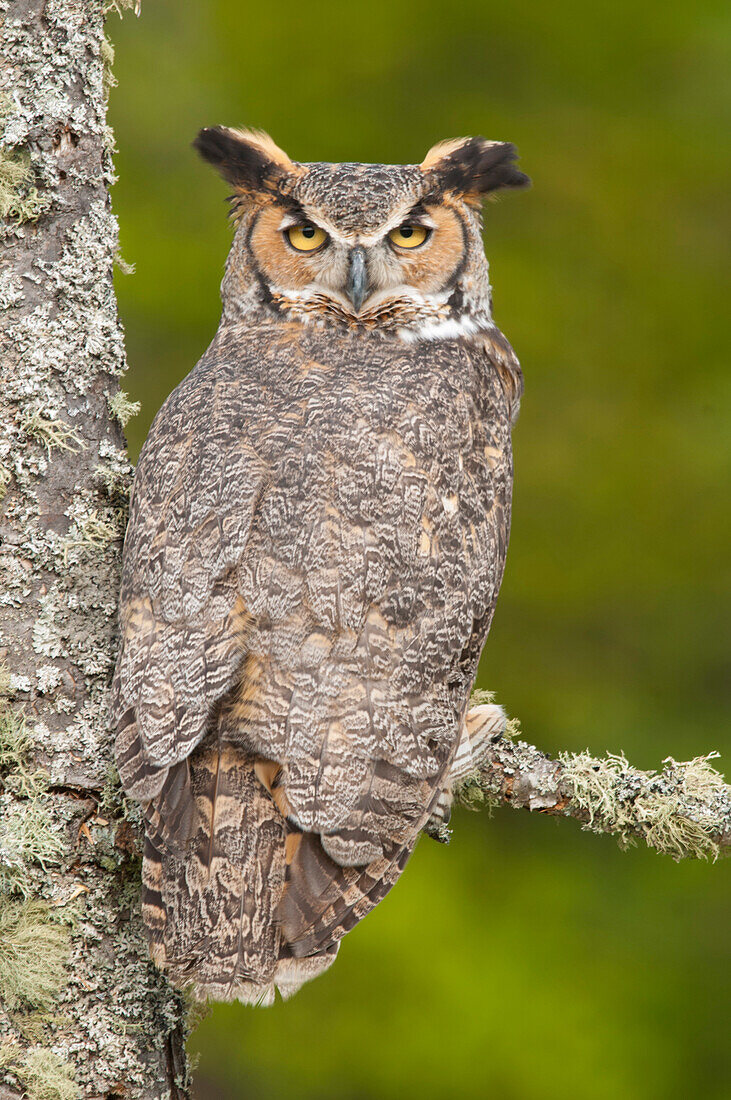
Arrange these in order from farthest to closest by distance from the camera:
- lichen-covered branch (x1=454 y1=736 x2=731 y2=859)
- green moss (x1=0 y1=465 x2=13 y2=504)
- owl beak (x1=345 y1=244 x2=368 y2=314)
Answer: owl beak (x1=345 y1=244 x2=368 y2=314) < lichen-covered branch (x1=454 y1=736 x2=731 y2=859) < green moss (x1=0 y1=465 x2=13 y2=504)

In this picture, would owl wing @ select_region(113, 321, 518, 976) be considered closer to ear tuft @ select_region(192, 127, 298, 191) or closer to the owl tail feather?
the owl tail feather

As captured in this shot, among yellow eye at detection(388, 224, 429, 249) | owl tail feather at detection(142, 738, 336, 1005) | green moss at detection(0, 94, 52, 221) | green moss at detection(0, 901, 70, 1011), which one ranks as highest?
yellow eye at detection(388, 224, 429, 249)

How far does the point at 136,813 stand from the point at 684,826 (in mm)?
1178

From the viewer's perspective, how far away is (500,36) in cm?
494

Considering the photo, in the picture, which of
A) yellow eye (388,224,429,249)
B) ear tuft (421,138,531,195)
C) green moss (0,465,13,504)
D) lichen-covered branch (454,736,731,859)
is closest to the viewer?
green moss (0,465,13,504)

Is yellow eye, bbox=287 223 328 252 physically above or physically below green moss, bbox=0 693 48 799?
above

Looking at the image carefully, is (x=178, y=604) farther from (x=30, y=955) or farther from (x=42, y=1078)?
(x=42, y=1078)

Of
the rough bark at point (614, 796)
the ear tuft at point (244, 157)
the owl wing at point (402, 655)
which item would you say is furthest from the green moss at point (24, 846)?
the ear tuft at point (244, 157)

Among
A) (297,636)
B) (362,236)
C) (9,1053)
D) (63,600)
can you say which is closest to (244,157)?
(362,236)

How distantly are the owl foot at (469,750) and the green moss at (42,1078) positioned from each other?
0.89 m

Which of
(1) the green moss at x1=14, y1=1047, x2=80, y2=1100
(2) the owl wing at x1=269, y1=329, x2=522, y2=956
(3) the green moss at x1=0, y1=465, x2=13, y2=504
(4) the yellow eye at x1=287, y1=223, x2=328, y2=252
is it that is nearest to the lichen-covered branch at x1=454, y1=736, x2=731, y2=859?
(2) the owl wing at x1=269, y1=329, x2=522, y2=956

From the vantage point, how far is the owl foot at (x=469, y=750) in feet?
8.50

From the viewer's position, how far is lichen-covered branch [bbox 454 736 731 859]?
2.57 metres

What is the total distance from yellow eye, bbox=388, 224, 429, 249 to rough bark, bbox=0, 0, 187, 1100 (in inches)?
27.1
